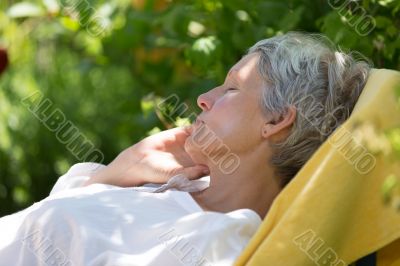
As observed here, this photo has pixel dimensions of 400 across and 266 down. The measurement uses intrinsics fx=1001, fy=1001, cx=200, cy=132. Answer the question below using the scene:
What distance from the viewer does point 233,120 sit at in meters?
2.84

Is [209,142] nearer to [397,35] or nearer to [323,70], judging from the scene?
[323,70]

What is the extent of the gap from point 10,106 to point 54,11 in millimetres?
1569

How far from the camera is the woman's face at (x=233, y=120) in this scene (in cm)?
283

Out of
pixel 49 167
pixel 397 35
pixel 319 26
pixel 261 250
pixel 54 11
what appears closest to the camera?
pixel 261 250

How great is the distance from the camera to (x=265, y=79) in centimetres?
286

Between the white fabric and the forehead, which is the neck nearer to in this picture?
the white fabric

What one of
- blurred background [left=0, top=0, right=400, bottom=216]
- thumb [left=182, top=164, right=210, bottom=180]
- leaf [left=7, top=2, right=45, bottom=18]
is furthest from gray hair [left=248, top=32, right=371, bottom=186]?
leaf [left=7, top=2, right=45, bottom=18]

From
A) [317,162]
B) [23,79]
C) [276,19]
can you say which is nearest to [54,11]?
[276,19]

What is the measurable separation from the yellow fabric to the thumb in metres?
0.55

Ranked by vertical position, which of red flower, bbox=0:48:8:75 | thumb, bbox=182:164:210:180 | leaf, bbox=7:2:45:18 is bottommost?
thumb, bbox=182:164:210:180

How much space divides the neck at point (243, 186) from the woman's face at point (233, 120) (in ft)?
0.15

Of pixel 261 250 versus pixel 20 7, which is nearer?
pixel 261 250

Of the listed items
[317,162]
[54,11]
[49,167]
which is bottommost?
[49,167]

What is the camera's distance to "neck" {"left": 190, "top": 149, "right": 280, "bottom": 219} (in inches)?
113
